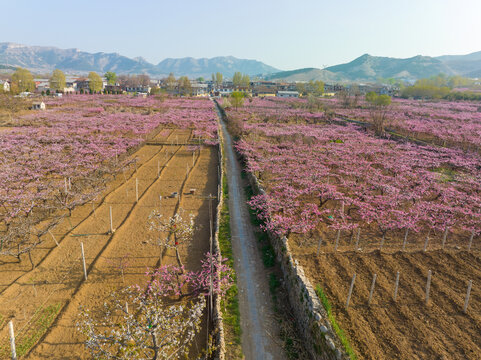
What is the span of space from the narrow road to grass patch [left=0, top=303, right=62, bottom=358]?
939 centimetres

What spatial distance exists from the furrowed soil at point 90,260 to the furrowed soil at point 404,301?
734 cm

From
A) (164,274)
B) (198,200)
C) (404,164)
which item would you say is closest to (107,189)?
(198,200)

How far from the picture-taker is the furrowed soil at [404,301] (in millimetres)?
11430

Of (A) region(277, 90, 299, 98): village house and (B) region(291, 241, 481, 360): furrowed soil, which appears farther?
(A) region(277, 90, 299, 98): village house

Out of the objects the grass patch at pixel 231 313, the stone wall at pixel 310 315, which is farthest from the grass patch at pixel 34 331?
the stone wall at pixel 310 315

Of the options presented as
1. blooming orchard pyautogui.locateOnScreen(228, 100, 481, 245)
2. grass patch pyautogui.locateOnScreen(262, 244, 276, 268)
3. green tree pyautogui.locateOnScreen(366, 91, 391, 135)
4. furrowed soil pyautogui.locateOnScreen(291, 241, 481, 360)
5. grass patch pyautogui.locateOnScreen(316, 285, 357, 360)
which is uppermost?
green tree pyautogui.locateOnScreen(366, 91, 391, 135)

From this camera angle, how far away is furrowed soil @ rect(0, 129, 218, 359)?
12.6 meters

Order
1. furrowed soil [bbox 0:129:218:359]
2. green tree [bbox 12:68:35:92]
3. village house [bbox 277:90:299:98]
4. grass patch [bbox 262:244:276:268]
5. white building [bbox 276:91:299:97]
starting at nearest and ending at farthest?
1. furrowed soil [bbox 0:129:218:359]
2. grass patch [bbox 262:244:276:268]
3. green tree [bbox 12:68:35:92]
4. village house [bbox 277:90:299:98]
5. white building [bbox 276:91:299:97]

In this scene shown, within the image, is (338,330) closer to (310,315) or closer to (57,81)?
(310,315)

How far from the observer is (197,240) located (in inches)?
808

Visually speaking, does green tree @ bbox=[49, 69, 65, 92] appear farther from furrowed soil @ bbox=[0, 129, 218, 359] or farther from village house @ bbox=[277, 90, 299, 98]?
furrowed soil @ bbox=[0, 129, 218, 359]

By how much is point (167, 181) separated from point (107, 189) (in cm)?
650

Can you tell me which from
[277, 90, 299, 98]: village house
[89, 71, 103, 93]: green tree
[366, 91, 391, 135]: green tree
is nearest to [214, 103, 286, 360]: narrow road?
[366, 91, 391, 135]: green tree

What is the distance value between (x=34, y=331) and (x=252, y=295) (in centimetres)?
1074
